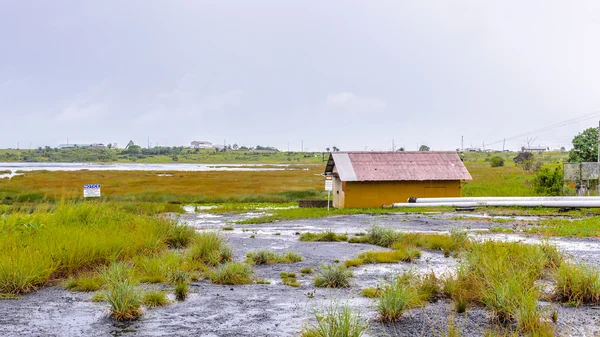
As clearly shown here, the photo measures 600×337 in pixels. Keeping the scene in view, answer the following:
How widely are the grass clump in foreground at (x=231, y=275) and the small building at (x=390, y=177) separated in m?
22.0

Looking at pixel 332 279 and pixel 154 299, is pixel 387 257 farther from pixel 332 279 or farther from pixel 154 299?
pixel 154 299

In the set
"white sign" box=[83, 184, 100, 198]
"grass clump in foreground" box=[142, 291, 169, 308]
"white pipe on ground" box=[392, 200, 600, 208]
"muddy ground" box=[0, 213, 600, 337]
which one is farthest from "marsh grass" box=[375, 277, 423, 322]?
"white pipe on ground" box=[392, 200, 600, 208]

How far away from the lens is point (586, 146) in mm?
56656

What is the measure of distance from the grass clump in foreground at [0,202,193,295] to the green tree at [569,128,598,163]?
170ft

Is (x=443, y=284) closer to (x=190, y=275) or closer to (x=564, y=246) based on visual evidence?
(x=190, y=275)

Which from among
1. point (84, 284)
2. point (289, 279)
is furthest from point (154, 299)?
point (289, 279)

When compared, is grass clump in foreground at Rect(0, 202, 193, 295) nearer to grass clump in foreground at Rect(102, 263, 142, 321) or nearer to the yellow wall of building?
grass clump in foreground at Rect(102, 263, 142, 321)

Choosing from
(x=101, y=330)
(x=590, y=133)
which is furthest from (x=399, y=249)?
(x=590, y=133)

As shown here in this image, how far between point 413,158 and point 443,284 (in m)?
26.4

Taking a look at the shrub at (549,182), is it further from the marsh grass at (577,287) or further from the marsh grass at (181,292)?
the marsh grass at (181,292)

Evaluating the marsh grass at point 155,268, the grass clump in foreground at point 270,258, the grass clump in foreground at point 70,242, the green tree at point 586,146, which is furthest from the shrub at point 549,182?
the marsh grass at point 155,268

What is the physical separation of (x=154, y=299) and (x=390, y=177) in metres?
26.3

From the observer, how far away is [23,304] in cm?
994

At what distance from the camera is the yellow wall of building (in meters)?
34.8
